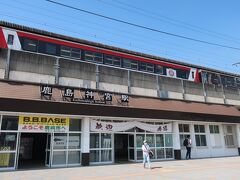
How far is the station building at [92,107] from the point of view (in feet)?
42.2

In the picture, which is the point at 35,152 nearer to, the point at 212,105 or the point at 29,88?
the point at 29,88

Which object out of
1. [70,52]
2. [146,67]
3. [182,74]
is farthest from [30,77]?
[182,74]

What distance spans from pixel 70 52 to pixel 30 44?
109 inches

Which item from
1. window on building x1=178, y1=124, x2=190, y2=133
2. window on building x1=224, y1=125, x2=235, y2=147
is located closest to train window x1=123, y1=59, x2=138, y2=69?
window on building x1=178, y1=124, x2=190, y2=133

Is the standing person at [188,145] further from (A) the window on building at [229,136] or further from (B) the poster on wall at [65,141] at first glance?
(B) the poster on wall at [65,141]

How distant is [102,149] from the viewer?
15.4 m

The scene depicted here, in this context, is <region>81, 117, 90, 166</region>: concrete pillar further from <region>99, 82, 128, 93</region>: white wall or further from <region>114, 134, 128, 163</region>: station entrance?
<region>114, 134, 128, 163</region>: station entrance

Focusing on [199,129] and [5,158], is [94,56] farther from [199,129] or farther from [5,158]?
[199,129]

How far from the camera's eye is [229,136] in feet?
74.7

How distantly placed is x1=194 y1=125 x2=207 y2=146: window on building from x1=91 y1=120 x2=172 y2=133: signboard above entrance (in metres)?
3.30

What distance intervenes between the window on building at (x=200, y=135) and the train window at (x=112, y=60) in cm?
802

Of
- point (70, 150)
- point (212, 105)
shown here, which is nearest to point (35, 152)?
point (70, 150)

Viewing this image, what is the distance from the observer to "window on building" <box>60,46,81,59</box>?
18.1 m

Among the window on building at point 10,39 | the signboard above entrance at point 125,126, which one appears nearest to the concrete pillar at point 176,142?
the signboard above entrance at point 125,126
